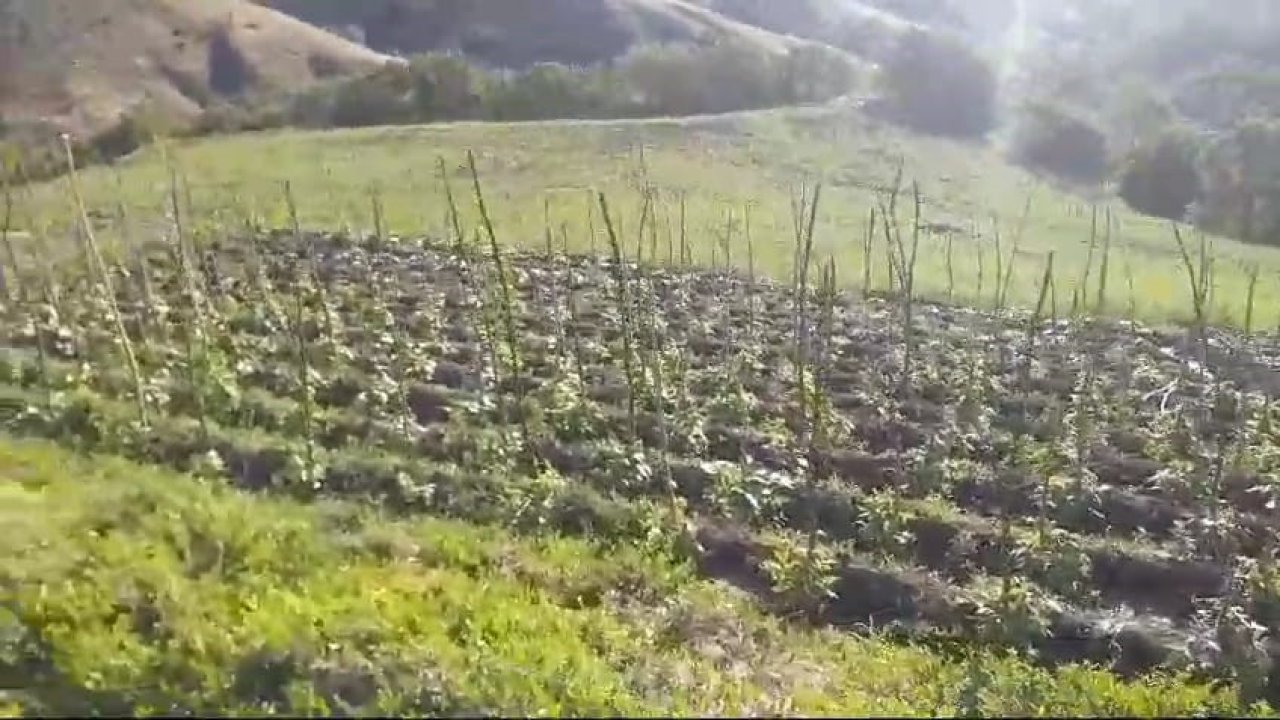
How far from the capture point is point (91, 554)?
26.6 ft

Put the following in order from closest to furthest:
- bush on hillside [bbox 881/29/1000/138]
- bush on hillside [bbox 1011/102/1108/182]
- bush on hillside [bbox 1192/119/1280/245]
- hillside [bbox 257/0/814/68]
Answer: bush on hillside [bbox 1192/119/1280/245] → bush on hillside [bbox 1011/102/1108/182] → bush on hillside [bbox 881/29/1000/138] → hillside [bbox 257/0/814/68]

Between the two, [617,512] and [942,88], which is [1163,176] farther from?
[617,512]

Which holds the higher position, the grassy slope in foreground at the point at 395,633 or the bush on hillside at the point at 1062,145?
the bush on hillside at the point at 1062,145

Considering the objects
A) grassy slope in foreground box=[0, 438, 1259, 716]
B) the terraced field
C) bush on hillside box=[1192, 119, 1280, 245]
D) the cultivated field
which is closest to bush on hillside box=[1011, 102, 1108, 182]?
bush on hillside box=[1192, 119, 1280, 245]

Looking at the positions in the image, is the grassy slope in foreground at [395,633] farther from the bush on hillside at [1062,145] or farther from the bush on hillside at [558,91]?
the bush on hillside at [1062,145]

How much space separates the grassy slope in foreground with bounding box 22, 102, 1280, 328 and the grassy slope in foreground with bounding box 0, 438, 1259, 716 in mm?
9306

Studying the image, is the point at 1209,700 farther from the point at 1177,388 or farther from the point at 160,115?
the point at 160,115

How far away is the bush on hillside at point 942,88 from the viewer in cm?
5097

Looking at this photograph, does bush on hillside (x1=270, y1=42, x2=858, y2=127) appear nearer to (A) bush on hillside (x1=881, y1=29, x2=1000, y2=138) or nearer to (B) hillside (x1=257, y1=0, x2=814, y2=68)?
(A) bush on hillside (x1=881, y1=29, x2=1000, y2=138)

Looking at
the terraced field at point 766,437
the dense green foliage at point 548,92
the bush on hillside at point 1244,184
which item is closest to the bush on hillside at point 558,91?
the dense green foliage at point 548,92

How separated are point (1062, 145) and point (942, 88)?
650cm

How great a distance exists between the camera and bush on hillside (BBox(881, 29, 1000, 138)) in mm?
50969

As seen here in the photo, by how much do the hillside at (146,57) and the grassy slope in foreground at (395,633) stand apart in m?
31.2

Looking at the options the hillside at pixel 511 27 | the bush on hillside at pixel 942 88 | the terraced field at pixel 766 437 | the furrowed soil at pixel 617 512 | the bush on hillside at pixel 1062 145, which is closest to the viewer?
the furrowed soil at pixel 617 512
